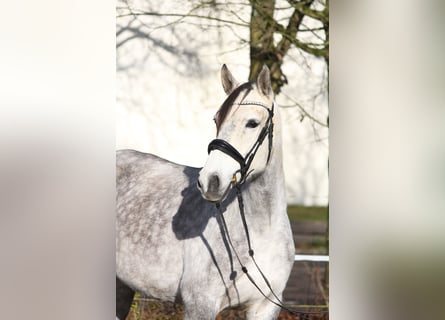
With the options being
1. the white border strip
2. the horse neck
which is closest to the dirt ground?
the white border strip

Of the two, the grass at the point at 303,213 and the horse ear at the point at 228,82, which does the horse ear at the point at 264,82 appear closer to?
the horse ear at the point at 228,82

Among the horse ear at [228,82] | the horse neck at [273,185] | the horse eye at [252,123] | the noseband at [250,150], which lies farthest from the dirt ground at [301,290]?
the horse ear at [228,82]

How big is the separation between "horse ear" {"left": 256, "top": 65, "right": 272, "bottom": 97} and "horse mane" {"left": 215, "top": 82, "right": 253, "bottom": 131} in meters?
0.05

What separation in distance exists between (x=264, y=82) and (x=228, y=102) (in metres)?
0.23

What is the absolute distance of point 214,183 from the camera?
12.0ft

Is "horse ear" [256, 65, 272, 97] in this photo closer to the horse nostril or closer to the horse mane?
the horse mane

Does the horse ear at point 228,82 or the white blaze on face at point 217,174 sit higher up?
the horse ear at point 228,82

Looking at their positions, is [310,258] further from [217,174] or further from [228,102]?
[228,102]

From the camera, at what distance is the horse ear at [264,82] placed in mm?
3719

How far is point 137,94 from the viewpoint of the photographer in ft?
12.5

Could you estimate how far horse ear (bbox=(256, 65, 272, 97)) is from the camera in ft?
12.2
